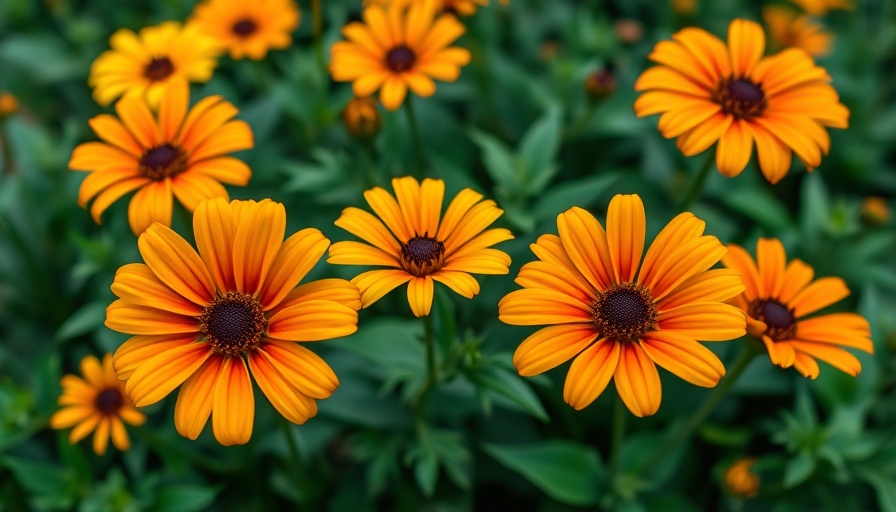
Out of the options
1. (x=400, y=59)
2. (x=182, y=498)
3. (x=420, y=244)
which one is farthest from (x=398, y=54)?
(x=182, y=498)

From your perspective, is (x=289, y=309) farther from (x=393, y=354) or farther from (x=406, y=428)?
(x=406, y=428)

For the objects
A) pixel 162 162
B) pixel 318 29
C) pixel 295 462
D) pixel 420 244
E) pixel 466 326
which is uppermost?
pixel 318 29

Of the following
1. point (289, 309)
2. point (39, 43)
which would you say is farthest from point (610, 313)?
point (39, 43)

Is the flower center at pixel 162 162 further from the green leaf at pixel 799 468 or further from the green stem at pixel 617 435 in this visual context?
the green leaf at pixel 799 468

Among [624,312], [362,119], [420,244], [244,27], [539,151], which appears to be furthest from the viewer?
[244,27]

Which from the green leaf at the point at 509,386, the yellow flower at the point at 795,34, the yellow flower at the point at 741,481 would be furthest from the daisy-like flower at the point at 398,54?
the yellow flower at the point at 795,34

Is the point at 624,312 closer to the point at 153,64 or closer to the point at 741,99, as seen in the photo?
the point at 741,99

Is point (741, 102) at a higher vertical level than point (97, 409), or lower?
higher
